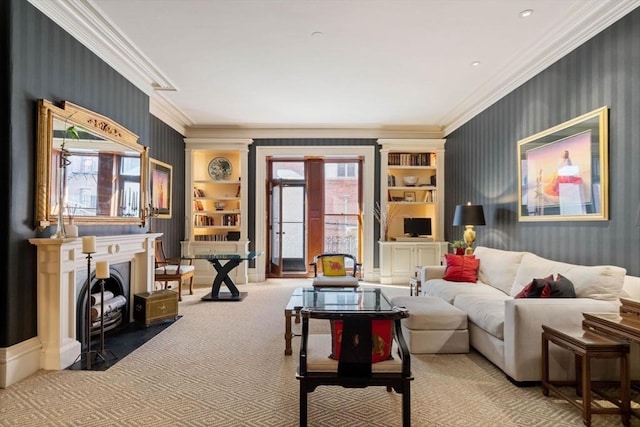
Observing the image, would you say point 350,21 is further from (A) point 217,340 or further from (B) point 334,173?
(B) point 334,173

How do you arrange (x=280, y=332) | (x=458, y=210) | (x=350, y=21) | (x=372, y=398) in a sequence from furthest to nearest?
1. (x=458, y=210)
2. (x=280, y=332)
3. (x=350, y=21)
4. (x=372, y=398)

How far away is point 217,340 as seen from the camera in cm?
368

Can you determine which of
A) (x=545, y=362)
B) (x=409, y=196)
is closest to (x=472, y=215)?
(x=409, y=196)

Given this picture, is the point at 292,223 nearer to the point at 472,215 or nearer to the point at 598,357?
the point at 472,215

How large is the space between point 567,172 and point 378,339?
2778 millimetres

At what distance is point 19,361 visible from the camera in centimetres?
273

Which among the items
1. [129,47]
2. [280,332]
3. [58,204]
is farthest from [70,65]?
[280,332]

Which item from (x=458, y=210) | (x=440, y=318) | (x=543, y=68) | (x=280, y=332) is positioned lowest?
(x=280, y=332)

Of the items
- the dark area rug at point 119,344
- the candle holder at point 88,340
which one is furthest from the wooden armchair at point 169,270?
the candle holder at point 88,340

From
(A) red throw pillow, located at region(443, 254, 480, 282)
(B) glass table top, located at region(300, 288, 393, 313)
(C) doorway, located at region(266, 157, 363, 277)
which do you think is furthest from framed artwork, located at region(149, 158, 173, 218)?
(A) red throw pillow, located at region(443, 254, 480, 282)

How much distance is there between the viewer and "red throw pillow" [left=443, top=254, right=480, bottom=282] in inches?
181

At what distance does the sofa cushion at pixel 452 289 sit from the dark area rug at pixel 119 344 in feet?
10.3

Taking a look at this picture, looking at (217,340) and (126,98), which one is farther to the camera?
(126,98)

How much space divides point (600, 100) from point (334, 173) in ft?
17.5
